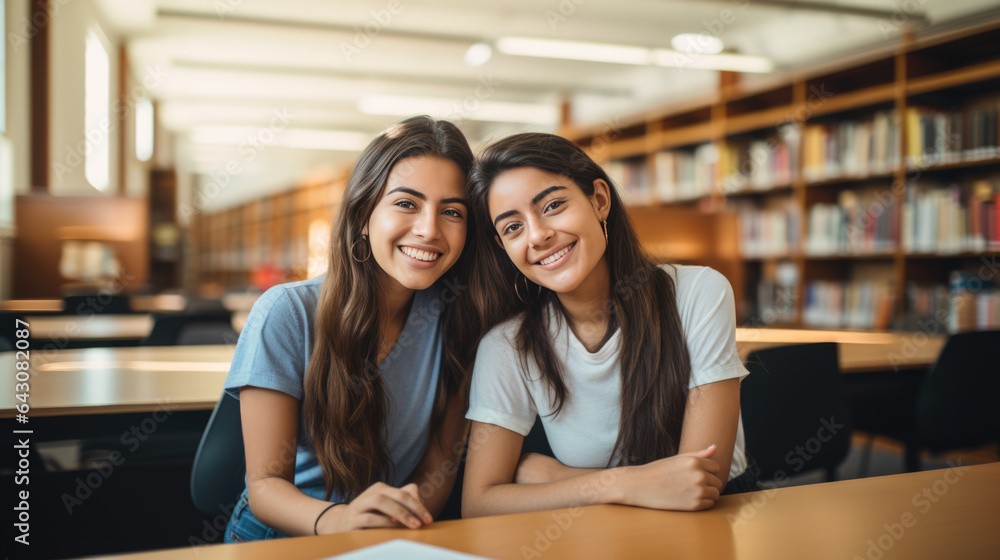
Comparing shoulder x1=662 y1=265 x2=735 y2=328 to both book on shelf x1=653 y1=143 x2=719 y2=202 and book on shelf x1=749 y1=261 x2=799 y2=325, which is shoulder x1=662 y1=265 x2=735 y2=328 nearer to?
book on shelf x1=749 y1=261 x2=799 y2=325

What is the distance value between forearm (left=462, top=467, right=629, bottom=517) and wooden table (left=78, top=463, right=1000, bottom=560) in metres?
0.05

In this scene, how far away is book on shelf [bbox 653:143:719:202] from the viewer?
219 inches

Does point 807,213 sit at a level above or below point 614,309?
above

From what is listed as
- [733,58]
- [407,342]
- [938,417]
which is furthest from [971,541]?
[733,58]

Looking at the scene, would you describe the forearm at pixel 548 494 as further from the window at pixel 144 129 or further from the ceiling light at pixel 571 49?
the window at pixel 144 129

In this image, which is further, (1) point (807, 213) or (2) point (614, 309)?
(1) point (807, 213)

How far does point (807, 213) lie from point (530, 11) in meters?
3.12

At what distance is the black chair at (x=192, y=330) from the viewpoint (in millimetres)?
2738

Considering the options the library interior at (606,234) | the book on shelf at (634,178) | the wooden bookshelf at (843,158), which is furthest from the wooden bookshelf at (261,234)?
the wooden bookshelf at (843,158)

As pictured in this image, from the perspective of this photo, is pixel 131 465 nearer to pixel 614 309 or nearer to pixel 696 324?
pixel 614 309

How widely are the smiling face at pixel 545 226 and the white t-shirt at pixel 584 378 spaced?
135 millimetres

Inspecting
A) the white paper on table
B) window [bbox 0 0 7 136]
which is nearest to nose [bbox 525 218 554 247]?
the white paper on table

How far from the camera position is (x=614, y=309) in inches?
54.0

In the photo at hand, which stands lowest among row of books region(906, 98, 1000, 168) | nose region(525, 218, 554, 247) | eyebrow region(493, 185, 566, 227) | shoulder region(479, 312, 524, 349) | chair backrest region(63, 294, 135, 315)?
chair backrest region(63, 294, 135, 315)
